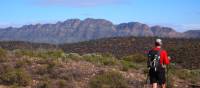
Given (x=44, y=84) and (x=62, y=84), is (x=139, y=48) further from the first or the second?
(x=44, y=84)

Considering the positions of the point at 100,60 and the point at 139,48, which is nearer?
the point at 100,60

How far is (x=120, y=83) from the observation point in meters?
23.2

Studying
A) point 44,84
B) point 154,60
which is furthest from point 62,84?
point 154,60

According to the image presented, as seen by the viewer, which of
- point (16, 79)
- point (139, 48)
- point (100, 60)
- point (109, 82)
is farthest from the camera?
point (139, 48)

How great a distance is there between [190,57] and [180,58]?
978 mm

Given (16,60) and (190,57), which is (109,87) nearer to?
(16,60)

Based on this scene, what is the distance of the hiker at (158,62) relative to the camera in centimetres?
1709

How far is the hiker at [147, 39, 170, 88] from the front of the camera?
17094 mm

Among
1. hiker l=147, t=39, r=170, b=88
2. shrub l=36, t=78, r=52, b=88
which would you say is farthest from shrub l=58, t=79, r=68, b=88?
hiker l=147, t=39, r=170, b=88

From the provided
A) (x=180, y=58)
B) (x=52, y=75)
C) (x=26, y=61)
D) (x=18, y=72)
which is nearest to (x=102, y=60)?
(x=26, y=61)

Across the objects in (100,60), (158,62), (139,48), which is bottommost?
(139,48)

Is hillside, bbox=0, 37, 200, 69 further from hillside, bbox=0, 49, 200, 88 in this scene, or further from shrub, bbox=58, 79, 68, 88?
shrub, bbox=58, 79, 68, 88

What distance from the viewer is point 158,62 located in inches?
674

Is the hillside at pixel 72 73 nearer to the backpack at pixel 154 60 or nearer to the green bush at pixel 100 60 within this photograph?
the green bush at pixel 100 60
